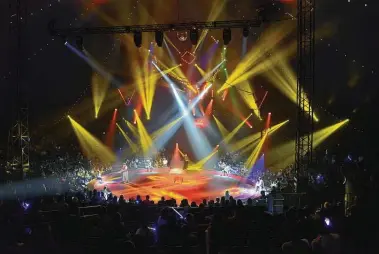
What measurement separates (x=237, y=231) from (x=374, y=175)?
10.1 ft

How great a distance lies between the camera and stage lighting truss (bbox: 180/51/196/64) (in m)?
18.3

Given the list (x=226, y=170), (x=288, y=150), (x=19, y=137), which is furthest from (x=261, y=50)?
(x=19, y=137)

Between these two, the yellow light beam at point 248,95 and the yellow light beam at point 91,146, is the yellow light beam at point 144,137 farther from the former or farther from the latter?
the yellow light beam at point 248,95

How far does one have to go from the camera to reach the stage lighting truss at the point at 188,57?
720 inches

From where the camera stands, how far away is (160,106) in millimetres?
19062

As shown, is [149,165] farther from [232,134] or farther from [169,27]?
[169,27]

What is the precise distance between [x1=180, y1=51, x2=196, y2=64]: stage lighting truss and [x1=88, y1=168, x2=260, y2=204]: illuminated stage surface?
15.9ft

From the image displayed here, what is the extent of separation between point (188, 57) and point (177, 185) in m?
6.17

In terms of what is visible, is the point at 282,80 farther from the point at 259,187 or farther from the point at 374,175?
the point at 374,175

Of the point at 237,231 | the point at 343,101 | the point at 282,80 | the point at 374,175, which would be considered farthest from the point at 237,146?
the point at 237,231

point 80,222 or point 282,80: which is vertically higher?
point 282,80

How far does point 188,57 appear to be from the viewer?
60.3ft

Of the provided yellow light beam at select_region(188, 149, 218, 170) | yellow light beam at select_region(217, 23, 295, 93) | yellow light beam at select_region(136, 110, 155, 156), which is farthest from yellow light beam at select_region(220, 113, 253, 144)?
yellow light beam at select_region(136, 110, 155, 156)

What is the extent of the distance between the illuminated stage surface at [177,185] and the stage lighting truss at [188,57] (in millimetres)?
4859
